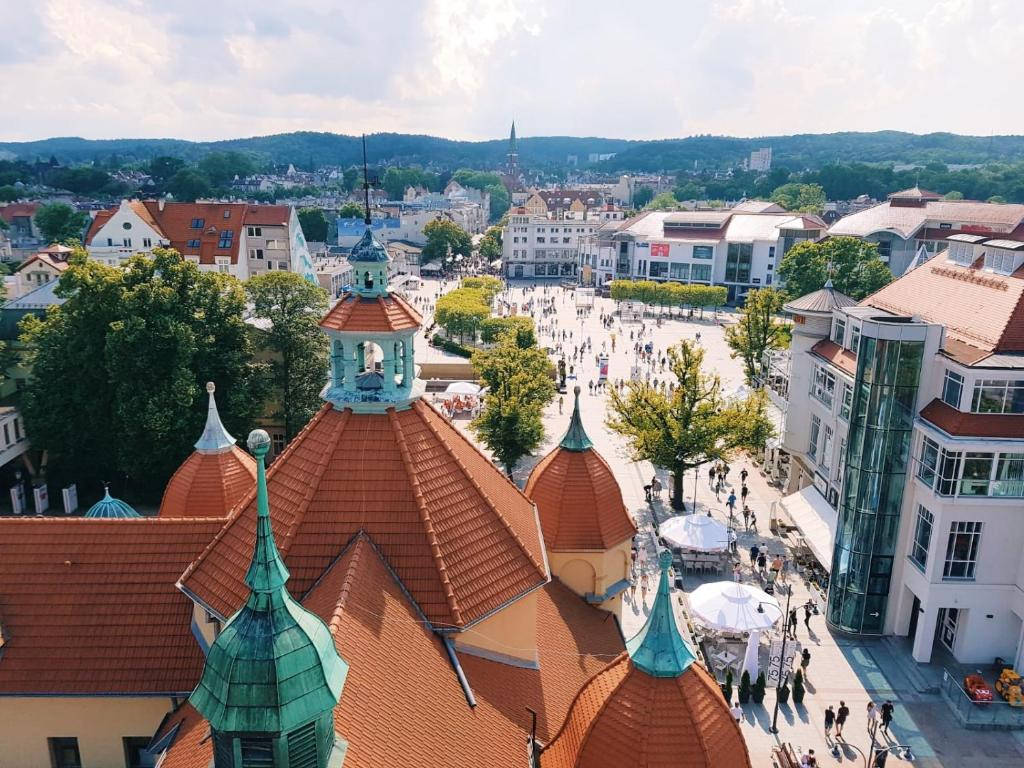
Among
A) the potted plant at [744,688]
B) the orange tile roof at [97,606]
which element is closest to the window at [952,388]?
the potted plant at [744,688]

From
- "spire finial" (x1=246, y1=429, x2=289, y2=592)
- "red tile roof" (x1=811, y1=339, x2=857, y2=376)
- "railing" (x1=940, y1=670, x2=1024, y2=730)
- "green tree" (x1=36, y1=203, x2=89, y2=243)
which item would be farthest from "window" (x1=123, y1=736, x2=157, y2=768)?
"green tree" (x1=36, y1=203, x2=89, y2=243)

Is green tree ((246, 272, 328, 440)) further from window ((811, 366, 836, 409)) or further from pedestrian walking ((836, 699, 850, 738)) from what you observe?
pedestrian walking ((836, 699, 850, 738))

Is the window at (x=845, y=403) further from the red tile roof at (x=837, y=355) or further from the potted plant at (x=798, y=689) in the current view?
the potted plant at (x=798, y=689)

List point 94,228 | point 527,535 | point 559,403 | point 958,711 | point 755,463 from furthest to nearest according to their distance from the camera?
point 94,228 < point 559,403 < point 755,463 < point 958,711 < point 527,535

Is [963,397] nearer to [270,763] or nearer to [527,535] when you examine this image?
[527,535]

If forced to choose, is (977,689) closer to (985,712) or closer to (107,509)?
(985,712)

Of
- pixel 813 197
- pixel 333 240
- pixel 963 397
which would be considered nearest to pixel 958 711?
pixel 963 397
